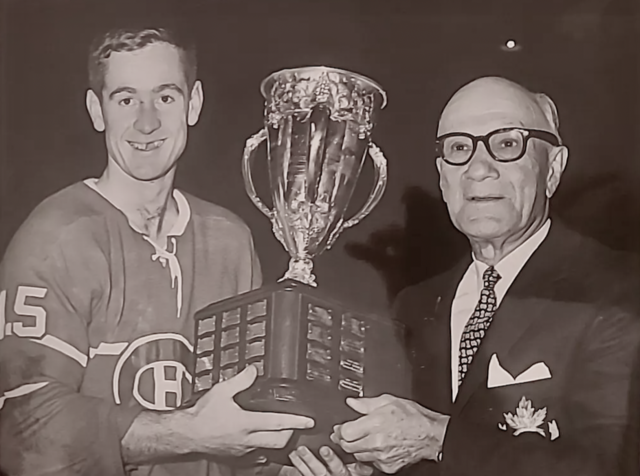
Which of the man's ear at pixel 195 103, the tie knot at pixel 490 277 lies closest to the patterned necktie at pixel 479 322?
the tie knot at pixel 490 277

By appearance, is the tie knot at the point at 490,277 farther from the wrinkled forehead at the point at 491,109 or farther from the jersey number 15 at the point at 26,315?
the jersey number 15 at the point at 26,315

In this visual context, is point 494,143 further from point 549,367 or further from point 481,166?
point 549,367

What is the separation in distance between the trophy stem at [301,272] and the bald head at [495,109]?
319 mm

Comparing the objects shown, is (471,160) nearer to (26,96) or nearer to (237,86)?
(237,86)

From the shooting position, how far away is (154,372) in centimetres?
121

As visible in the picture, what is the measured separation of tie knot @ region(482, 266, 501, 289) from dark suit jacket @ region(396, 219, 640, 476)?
0.03 m

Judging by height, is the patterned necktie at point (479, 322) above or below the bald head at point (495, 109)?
below

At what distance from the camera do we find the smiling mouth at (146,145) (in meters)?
1.28

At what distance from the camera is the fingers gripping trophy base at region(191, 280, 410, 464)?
1192 mm

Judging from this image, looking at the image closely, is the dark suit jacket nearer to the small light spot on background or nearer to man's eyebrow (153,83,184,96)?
the small light spot on background

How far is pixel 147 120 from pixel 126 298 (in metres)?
0.30

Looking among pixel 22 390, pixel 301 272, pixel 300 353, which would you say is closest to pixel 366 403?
pixel 300 353

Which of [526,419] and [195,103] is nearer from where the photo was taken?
[526,419]

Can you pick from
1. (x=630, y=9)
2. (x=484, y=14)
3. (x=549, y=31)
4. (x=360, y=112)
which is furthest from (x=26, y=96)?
(x=630, y=9)
